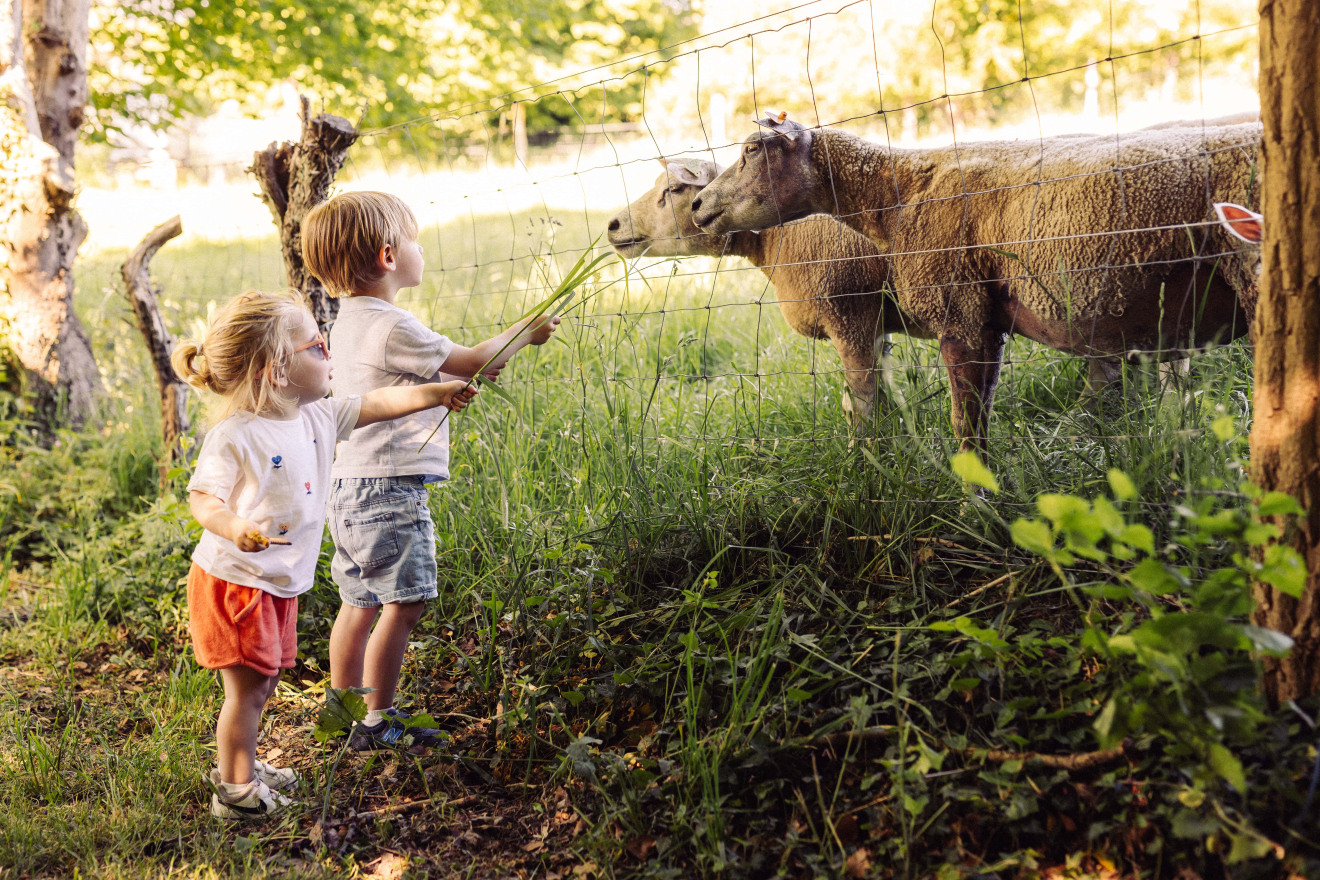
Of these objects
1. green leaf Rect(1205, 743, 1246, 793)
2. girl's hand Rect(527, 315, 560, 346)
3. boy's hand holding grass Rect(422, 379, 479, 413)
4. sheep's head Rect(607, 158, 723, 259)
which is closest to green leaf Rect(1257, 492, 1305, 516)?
green leaf Rect(1205, 743, 1246, 793)

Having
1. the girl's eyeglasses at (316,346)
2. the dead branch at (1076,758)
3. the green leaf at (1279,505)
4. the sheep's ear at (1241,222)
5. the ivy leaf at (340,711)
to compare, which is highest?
the sheep's ear at (1241,222)

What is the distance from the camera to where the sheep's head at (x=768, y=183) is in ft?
11.4

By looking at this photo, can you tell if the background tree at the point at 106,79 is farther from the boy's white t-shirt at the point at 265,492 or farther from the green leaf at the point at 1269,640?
the green leaf at the point at 1269,640

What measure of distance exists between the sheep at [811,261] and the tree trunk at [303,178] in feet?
4.32

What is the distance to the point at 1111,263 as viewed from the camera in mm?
2990

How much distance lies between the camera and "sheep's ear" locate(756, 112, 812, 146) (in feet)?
11.2

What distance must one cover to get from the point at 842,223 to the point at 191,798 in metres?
3.07

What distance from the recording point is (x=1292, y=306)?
1968mm

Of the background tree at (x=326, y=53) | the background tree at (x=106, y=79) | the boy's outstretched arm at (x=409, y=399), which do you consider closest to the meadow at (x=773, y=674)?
the boy's outstretched arm at (x=409, y=399)

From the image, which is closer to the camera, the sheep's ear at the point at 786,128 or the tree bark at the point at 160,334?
the sheep's ear at the point at 786,128

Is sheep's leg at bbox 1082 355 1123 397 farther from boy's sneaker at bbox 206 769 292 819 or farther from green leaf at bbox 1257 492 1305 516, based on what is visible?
boy's sneaker at bbox 206 769 292 819

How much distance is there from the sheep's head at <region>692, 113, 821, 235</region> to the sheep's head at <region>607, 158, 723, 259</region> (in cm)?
43

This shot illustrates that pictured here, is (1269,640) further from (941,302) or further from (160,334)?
(160,334)

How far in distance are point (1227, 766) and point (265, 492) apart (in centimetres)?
244
